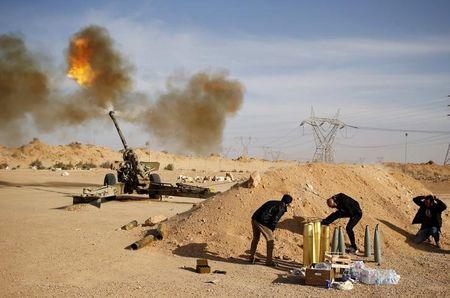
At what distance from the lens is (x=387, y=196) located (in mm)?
14547

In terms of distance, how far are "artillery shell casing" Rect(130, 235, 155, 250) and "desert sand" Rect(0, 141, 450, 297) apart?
0.16m

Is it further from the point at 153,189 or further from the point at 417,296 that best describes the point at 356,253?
the point at 153,189

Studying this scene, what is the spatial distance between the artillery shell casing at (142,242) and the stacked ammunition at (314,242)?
379cm

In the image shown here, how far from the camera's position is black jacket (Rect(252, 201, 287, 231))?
10258 millimetres

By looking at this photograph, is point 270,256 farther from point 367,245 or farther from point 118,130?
point 118,130

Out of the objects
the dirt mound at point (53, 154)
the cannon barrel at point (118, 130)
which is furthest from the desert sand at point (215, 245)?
the dirt mound at point (53, 154)

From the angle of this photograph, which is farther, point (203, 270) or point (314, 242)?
point (314, 242)

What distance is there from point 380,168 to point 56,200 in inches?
546

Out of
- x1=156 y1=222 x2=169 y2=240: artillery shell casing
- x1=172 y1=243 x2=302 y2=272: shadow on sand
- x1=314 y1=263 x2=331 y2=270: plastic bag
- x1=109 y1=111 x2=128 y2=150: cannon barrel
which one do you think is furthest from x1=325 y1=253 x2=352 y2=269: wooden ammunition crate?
x1=109 y1=111 x2=128 y2=150: cannon barrel

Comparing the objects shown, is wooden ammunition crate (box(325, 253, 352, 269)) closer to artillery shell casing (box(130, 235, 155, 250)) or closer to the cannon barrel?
artillery shell casing (box(130, 235, 155, 250))

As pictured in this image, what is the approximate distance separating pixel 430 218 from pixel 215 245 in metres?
5.08

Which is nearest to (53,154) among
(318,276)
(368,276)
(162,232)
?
(162,232)

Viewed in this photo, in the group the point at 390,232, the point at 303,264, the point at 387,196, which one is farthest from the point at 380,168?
the point at 303,264

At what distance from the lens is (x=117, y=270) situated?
10.0 metres
